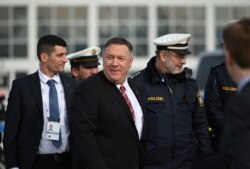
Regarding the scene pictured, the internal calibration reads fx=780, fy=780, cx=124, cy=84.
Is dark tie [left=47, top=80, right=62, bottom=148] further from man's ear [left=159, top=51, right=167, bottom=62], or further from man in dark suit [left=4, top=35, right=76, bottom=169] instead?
man's ear [left=159, top=51, right=167, bottom=62]

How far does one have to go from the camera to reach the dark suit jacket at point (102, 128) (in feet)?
18.7

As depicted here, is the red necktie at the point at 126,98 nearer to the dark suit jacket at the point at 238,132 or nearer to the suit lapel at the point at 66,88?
the suit lapel at the point at 66,88

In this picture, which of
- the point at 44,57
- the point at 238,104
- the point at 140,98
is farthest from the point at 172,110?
the point at 238,104

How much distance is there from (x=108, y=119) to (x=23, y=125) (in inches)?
40.7

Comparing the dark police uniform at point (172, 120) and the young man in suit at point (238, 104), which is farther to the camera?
the dark police uniform at point (172, 120)

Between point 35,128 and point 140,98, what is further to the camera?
point 35,128

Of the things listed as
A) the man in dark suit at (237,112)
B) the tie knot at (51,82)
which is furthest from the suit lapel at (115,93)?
the man in dark suit at (237,112)

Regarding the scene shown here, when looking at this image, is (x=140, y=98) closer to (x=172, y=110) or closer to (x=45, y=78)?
(x=172, y=110)

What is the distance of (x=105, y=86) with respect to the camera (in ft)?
19.5

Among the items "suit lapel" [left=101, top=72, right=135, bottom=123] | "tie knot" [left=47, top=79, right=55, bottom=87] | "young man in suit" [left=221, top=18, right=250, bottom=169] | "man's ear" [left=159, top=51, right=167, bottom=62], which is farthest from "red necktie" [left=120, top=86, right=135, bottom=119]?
"young man in suit" [left=221, top=18, right=250, bottom=169]

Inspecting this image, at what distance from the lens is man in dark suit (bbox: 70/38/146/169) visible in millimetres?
5719

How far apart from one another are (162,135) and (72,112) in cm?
95

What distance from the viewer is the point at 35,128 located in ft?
21.2

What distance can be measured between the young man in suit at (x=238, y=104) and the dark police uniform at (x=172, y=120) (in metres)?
2.77
